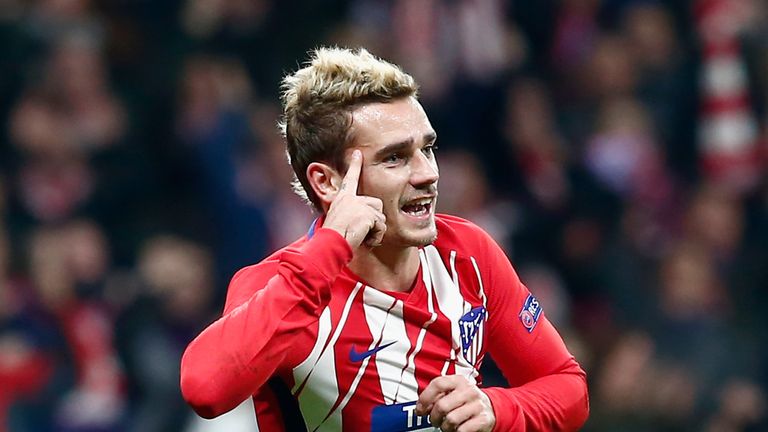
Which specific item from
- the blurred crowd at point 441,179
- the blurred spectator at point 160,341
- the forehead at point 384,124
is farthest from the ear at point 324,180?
the blurred spectator at point 160,341

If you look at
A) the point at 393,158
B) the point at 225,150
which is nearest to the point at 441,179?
the point at 225,150

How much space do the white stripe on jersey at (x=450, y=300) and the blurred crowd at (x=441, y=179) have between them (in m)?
3.52

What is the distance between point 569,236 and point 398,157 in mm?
4828

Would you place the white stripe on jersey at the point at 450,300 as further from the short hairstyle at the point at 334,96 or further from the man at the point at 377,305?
the short hairstyle at the point at 334,96

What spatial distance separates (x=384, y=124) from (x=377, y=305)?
465 millimetres

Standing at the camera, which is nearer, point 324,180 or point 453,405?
point 453,405

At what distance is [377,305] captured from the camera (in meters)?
3.58

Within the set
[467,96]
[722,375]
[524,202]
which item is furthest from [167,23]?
[722,375]

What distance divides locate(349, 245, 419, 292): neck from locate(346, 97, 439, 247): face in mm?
97

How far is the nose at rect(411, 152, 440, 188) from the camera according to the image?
11.5 ft

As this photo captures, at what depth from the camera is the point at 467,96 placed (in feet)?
29.4

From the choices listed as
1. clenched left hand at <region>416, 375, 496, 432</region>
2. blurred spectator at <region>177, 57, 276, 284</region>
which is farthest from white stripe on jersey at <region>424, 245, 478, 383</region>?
blurred spectator at <region>177, 57, 276, 284</region>

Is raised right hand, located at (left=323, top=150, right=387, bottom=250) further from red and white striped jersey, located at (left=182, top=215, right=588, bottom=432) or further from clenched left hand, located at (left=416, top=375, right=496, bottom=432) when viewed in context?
clenched left hand, located at (left=416, top=375, right=496, bottom=432)

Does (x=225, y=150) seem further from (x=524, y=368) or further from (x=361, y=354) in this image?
(x=361, y=354)
